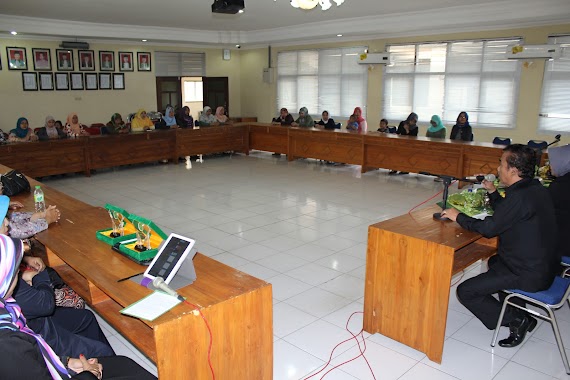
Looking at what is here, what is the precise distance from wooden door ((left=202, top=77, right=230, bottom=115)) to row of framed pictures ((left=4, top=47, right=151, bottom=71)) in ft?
6.75

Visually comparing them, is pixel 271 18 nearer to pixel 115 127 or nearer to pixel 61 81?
pixel 115 127

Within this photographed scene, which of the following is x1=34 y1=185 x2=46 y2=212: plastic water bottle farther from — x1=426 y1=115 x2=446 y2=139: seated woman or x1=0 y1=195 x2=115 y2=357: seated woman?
x1=426 y1=115 x2=446 y2=139: seated woman

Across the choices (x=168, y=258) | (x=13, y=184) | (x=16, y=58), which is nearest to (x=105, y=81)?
(x=16, y=58)

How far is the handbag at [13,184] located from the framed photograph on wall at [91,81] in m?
7.86

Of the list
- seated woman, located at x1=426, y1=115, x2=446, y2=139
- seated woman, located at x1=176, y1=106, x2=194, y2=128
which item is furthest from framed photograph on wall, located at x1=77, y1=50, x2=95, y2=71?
seated woman, located at x1=426, y1=115, x2=446, y2=139

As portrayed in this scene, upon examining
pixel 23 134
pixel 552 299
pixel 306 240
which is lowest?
pixel 306 240

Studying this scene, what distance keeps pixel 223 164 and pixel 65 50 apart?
4.92 meters

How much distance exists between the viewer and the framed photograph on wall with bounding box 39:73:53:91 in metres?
11.0

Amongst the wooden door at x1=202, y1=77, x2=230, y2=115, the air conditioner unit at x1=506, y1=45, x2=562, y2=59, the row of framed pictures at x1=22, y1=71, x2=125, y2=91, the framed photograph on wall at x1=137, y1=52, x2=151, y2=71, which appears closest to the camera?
the air conditioner unit at x1=506, y1=45, x2=562, y2=59

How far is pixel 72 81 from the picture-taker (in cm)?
1144

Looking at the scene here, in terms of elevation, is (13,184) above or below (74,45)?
below

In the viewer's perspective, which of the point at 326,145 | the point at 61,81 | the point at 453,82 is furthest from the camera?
the point at 61,81

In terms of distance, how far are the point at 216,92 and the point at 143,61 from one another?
2606mm

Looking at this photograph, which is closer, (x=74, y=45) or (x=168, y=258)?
(x=168, y=258)
